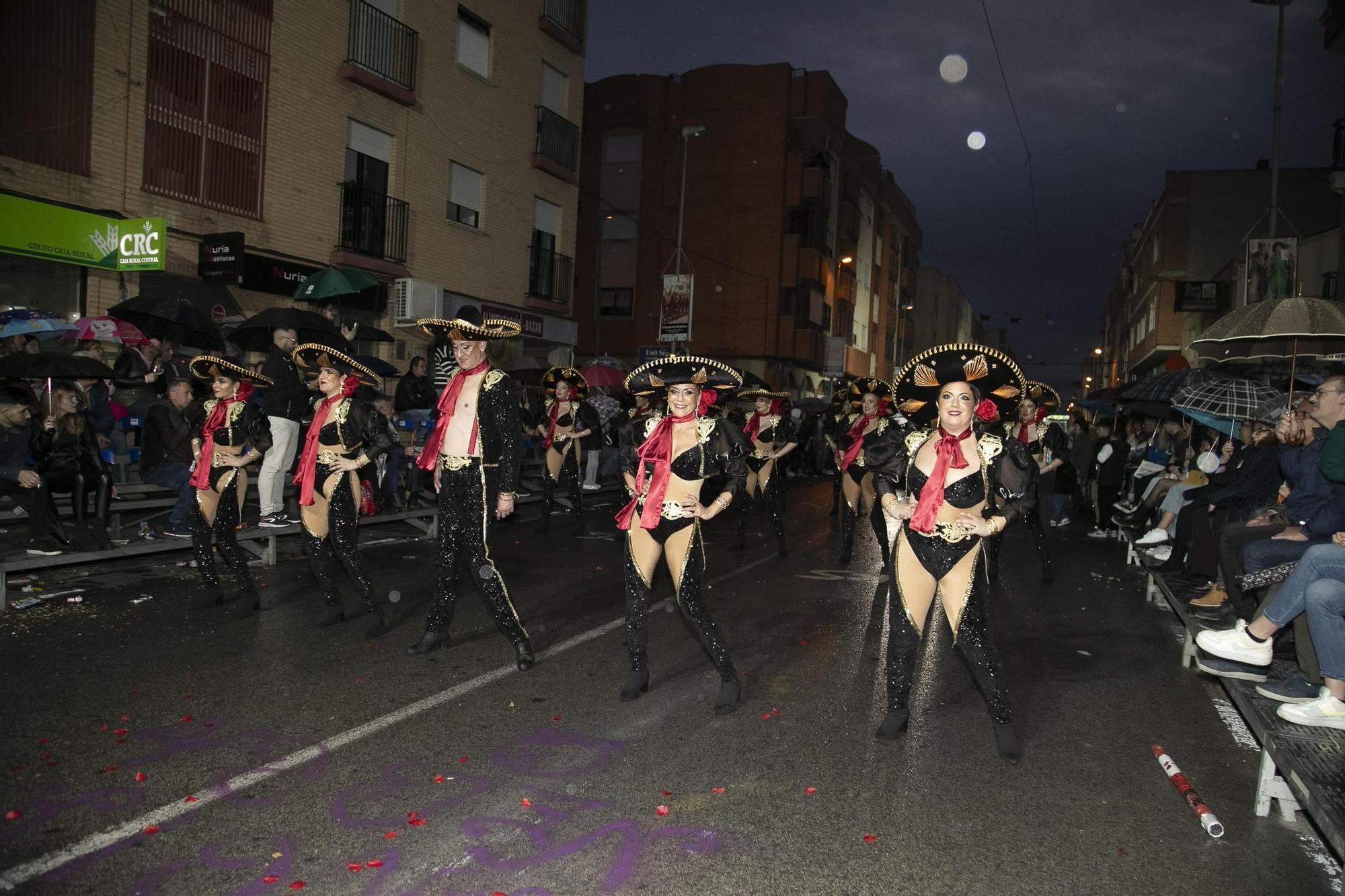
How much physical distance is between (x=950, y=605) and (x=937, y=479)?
2.13ft

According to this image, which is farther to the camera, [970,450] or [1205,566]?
[1205,566]

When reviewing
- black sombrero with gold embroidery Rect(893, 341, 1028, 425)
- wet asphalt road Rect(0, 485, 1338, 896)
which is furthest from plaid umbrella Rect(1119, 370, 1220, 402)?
black sombrero with gold embroidery Rect(893, 341, 1028, 425)

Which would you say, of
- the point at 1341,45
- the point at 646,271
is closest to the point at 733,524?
the point at 1341,45

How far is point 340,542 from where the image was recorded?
7.20 m

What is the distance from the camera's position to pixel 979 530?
15.8ft

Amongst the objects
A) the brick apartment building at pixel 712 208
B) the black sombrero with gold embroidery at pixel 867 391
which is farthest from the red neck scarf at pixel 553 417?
the brick apartment building at pixel 712 208

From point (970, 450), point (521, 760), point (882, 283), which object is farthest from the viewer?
point (882, 283)

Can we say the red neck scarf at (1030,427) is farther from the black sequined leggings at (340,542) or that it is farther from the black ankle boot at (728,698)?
the black sequined leggings at (340,542)

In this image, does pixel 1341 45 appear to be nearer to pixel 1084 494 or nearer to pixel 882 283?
pixel 1084 494

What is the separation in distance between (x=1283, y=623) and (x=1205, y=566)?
3660 millimetres

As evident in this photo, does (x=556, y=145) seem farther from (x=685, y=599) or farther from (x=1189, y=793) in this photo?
(x=1189, y=793)

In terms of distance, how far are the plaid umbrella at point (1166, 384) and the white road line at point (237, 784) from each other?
30.2 ft

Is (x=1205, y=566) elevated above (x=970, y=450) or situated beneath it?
situated beneath

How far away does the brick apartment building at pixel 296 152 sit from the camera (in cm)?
1446
